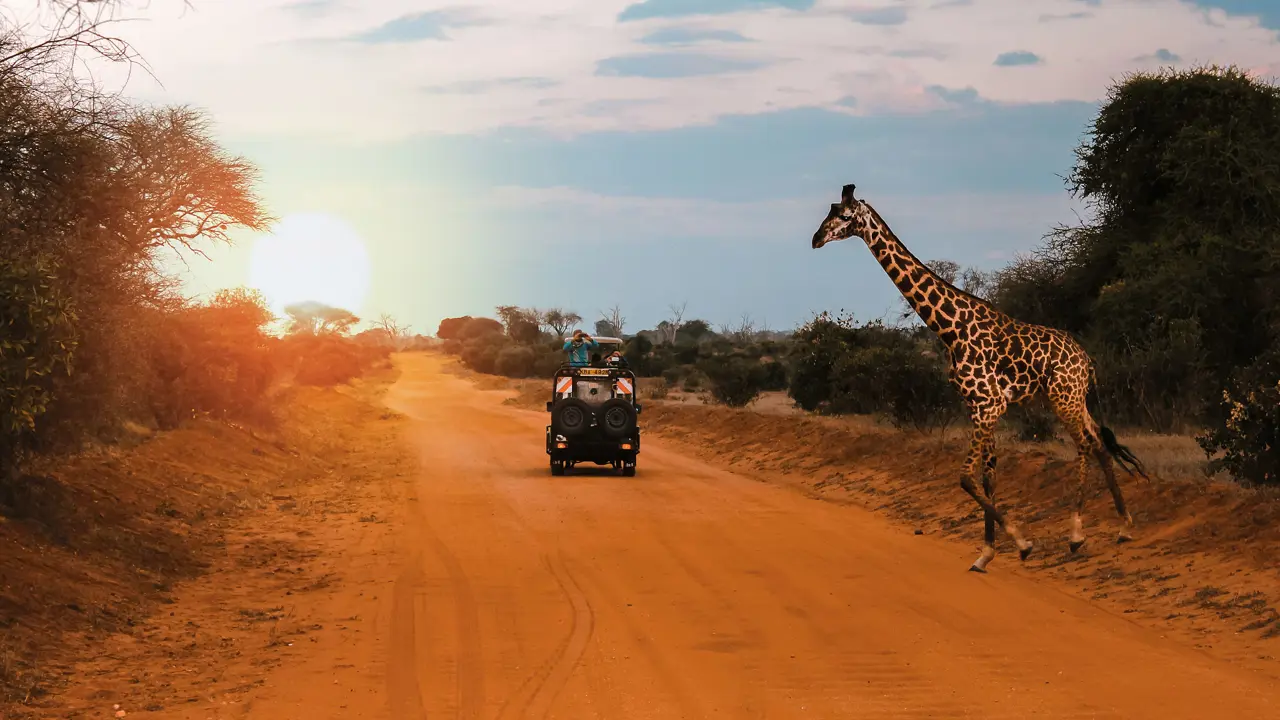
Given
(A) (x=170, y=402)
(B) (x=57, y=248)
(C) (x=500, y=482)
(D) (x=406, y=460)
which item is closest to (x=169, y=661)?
(B) (x=57, y=248)

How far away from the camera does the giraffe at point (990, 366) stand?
13562mm

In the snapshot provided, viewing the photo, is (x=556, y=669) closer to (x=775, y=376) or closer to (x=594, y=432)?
(x=594, y=432)

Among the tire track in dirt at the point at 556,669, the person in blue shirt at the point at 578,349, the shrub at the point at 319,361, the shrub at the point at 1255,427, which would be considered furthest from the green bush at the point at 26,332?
the shrub at the point at 319,361

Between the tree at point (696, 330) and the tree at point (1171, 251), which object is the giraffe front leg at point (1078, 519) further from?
the tree at point (696, 330)

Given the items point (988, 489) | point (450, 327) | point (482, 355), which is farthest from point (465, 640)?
point (450, 327)

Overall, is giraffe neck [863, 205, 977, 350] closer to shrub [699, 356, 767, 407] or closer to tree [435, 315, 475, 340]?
shrub [699, 356, 767, 407]

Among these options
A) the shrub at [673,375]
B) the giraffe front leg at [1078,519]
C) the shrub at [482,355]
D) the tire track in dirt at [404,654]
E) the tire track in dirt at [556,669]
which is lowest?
the tire track in dirt at [404,654]

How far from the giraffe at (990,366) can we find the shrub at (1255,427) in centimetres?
106

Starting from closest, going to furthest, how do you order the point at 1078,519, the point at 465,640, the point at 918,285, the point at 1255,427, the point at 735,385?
the point at 465,640
the point at 1078,519
the point at 1255,427
the point at 918,285
the point at 735,385

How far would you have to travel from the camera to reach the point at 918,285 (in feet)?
48.2

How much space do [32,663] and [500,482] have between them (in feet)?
44.7

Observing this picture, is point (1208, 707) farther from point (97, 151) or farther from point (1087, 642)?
point (97, 151)

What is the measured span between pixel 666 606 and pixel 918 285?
558 cm

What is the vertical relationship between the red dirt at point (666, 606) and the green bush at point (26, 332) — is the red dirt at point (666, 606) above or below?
below
